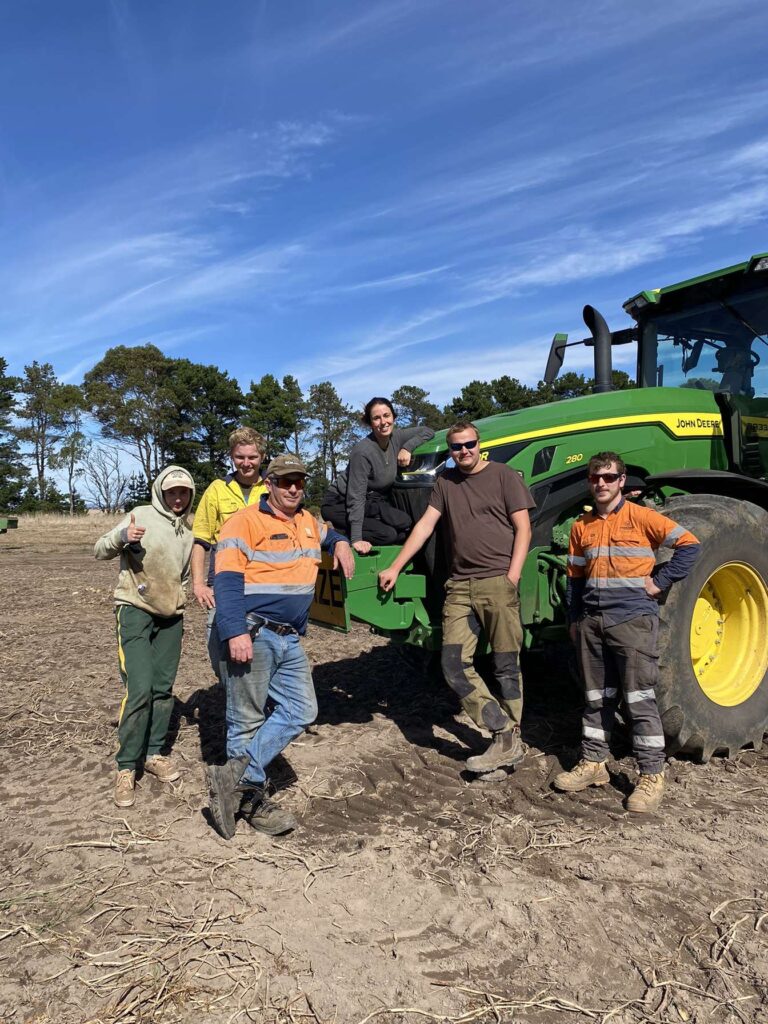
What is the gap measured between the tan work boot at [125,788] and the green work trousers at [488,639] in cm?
176

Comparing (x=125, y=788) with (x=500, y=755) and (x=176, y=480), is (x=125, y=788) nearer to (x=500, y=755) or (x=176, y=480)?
(x=176, y=480)

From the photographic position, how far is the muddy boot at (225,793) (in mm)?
3615

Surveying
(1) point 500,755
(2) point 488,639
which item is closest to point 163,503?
(2) point 488,639

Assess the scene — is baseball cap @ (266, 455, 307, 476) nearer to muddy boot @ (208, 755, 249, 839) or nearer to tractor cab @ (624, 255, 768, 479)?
muddy boot @ (208, 755, 249, 839)

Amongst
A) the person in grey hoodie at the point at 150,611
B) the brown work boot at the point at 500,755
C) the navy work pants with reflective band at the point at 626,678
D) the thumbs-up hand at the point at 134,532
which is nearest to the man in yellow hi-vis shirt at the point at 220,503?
the person in grey hoodie at the point at 150,611

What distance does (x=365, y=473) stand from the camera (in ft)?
15.4

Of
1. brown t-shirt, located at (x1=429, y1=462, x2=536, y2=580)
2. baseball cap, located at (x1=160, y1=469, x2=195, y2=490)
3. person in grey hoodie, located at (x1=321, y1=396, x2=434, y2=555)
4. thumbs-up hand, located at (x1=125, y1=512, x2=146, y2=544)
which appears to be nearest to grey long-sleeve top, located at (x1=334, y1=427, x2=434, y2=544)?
person in grey hoodie, located at (x1=321, y1=396, x2=434, y2=555)

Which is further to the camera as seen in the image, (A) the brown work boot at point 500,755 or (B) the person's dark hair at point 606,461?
(A) the brown work boot at point 500,755

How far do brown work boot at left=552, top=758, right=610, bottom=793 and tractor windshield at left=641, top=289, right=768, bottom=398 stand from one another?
9.23 ft

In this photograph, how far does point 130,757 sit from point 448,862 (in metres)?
1.85

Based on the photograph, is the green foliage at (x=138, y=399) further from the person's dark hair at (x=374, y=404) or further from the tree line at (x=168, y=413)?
the person's dark hair at (x=374, y=404)

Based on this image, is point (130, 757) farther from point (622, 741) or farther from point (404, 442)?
point (622, 741)

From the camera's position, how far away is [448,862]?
3363mm

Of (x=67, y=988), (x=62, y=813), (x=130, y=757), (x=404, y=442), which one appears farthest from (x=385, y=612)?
(x=67, y=988)
